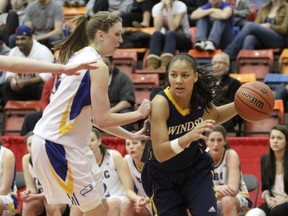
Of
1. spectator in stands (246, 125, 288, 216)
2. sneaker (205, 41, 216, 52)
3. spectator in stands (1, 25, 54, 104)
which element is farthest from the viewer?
sneaker (205, 41, 216, 52)

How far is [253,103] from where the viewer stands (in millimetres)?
5684

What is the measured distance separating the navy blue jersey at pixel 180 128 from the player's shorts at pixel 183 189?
0.05 metres

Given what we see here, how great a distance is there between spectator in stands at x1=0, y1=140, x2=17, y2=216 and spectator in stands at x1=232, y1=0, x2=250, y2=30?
5169mm

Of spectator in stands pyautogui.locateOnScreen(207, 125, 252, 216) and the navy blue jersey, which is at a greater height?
the navy blue jersey

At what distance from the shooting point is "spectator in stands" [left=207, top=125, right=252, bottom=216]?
768cm

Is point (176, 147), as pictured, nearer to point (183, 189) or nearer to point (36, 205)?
point (183, 189)

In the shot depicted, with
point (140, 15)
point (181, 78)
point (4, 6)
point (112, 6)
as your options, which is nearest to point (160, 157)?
point (181, 78)

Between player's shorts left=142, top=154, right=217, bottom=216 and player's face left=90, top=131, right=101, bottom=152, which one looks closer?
player's shorts left=142, top=154, right=217, bottom=216

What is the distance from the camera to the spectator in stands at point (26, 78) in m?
10.5

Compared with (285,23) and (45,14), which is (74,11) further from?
(285,23)

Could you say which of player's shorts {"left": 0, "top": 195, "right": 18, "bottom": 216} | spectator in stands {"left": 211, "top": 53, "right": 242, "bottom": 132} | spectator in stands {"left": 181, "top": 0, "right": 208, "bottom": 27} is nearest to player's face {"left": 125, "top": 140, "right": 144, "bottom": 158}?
player's shorts {"left": 0, "top": 195, "right": 18, "bottom": 216}

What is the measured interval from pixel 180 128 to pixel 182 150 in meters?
0.21

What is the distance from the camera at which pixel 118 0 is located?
12.5 meters

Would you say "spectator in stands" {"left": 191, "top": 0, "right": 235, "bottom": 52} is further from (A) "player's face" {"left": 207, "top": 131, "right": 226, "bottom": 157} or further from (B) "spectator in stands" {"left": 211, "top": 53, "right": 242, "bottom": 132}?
(A) "player's face" {"left": 207, "top": 131, "right": 226, "bottom": 157}
